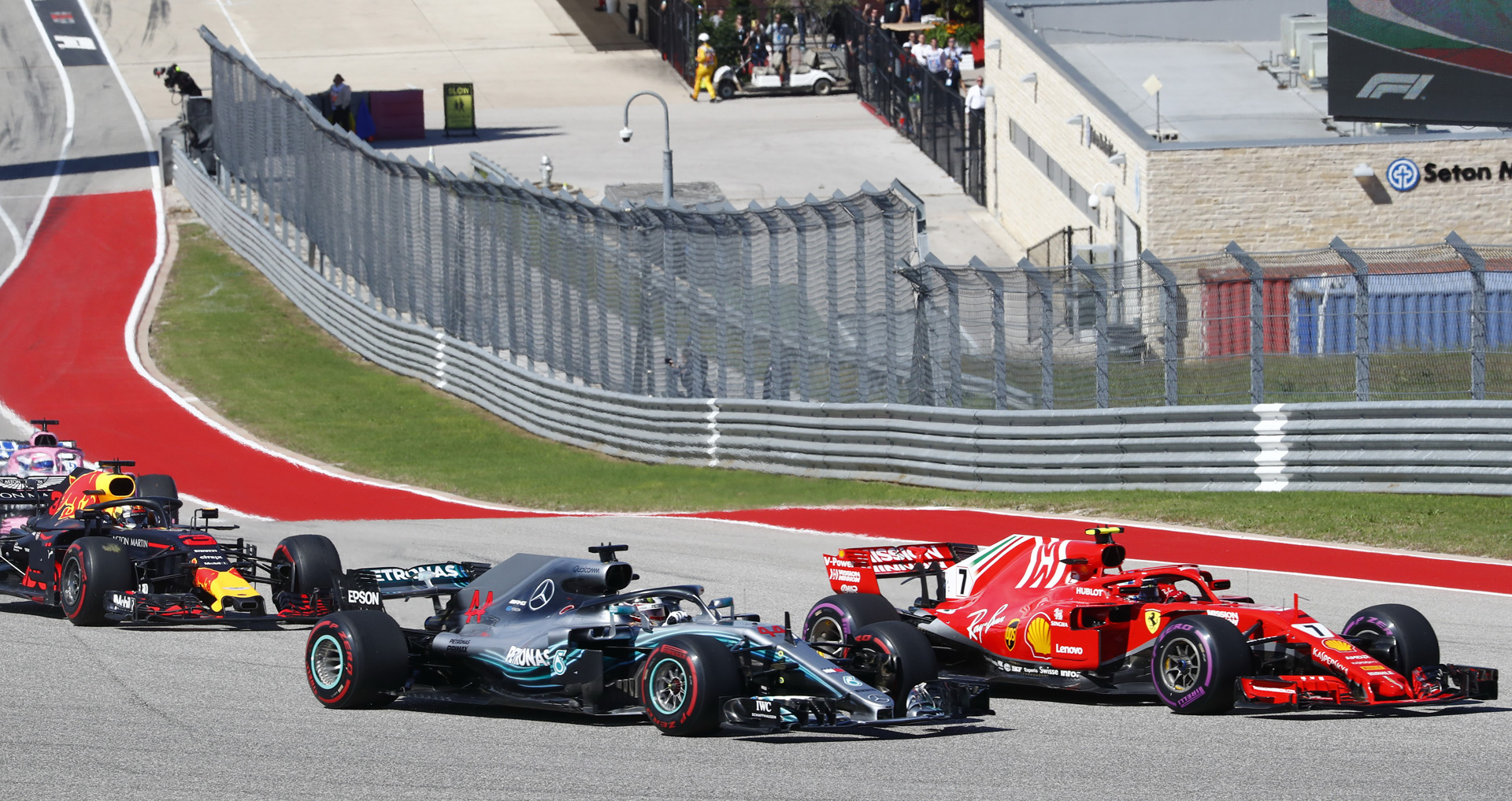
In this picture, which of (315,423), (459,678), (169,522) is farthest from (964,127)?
(459,678)

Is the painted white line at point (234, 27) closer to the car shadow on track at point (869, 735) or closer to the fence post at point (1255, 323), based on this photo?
the fence post at point (1255, 323)

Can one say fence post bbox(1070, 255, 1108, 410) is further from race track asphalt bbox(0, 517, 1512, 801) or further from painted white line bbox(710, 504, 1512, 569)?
race track asphalt bbox(0, 517, 1512, 801)

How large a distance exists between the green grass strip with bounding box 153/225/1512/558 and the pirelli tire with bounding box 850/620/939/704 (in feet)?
24.8

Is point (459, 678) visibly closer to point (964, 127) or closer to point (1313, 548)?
point (1313, 548)

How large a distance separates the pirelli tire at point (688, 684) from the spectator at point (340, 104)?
3767 centimetres

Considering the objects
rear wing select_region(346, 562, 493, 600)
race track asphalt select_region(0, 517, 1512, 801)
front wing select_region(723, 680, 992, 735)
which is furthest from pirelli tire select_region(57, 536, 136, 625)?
front wing select_region(723, 680, 992, 735)

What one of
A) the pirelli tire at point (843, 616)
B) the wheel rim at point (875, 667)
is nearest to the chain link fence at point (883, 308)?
the pirelli tire at point (843, 616)

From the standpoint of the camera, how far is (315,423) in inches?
1042

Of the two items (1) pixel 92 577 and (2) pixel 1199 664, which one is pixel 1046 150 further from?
(2) pixel 1199 664

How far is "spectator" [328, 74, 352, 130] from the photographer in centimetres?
4516

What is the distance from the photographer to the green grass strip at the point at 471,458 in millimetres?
17047

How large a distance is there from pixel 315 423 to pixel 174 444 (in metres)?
2.34

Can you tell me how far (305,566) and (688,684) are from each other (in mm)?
4847

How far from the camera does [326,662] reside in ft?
35.0
